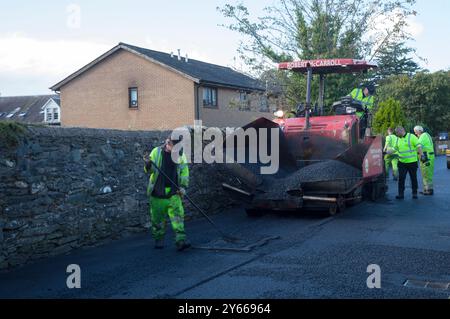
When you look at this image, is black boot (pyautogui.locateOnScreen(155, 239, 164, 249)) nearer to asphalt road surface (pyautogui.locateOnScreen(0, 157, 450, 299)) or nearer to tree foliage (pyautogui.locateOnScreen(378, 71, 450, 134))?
asphalt road surface (pyautogui.locateOnScreen(0, 157, 450, 299))

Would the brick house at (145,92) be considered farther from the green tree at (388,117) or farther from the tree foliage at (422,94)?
the tree foliage at (422,94)

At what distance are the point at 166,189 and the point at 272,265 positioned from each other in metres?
1.91

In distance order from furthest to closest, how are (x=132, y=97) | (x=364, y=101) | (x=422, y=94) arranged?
(x=422, y=94), (x=132, y=97), (x=364, y=101)

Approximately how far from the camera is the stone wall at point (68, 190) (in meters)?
6.46

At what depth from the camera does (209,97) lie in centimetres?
3191

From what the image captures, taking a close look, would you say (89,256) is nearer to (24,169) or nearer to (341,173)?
(24,169)

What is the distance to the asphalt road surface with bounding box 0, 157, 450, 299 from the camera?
17.3 ft

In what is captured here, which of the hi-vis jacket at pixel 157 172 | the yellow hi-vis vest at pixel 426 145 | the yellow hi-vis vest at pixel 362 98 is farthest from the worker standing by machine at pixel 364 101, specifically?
the hi-vis jacket at pixel 157 172

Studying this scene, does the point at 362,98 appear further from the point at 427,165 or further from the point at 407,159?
the point at 427,165

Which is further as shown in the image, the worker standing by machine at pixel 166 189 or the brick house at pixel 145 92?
the brick house at pixel 145 92

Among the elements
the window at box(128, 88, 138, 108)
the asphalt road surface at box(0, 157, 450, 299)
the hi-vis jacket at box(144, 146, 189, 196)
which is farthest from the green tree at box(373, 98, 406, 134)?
the hi-vis jacket at box(144, 146, 189, 196)

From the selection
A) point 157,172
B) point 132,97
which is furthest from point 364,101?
point 132,97

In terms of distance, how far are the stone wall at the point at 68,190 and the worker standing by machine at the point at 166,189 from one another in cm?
94

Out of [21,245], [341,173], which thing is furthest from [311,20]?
[21,245]
